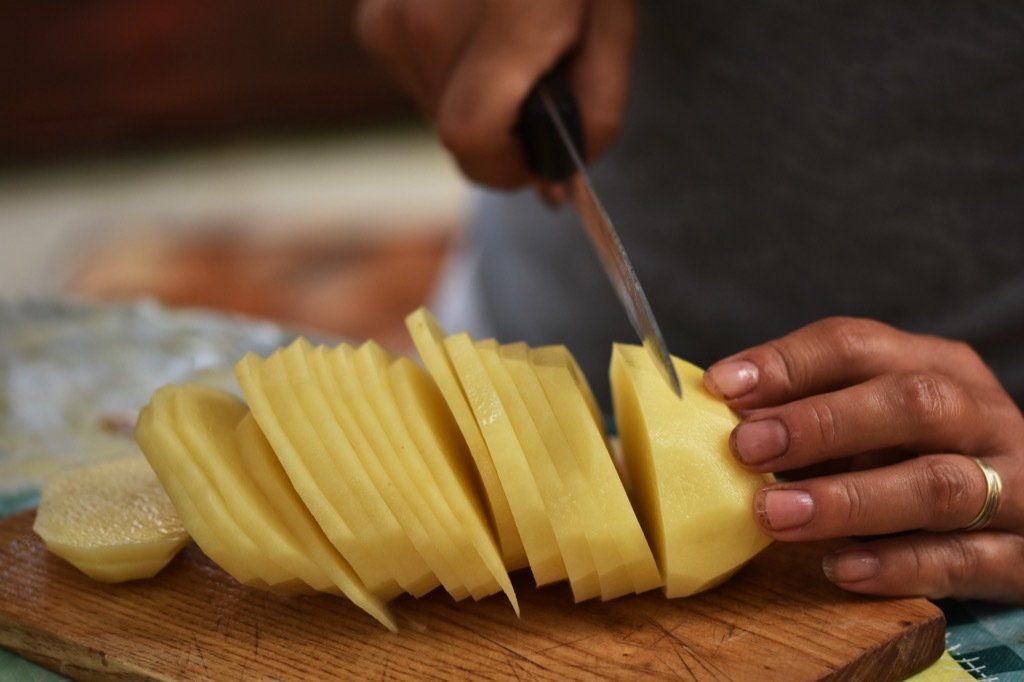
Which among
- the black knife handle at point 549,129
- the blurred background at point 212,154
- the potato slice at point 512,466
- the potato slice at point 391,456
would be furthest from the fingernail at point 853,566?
the blurred background at point 212,154

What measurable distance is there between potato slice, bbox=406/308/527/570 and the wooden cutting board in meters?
0.12

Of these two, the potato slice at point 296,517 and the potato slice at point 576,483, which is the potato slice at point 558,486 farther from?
the potato slice at point 296,517

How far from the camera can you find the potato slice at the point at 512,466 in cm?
135

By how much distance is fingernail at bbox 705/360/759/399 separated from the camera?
56.2 inches

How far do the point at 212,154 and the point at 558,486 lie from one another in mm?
6413

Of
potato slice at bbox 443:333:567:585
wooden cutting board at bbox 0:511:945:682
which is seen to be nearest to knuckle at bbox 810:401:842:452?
wooden cutting board at bbox 0:511:945:682

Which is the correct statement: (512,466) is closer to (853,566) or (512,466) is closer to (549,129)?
(853,566)

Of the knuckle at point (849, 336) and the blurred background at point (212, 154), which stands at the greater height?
the knuckle at point (849, 336)

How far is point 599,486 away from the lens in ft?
4.49

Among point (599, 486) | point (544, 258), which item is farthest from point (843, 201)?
point (599, 486)

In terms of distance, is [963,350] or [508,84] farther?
[508,84]

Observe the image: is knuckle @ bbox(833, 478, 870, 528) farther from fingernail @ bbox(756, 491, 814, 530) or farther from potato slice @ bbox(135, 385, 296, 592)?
potato slice @ bbox(135, 385, 296, 592)

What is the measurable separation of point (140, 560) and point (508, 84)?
0.99m

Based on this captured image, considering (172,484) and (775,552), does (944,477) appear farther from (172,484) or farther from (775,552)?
(172,484)
